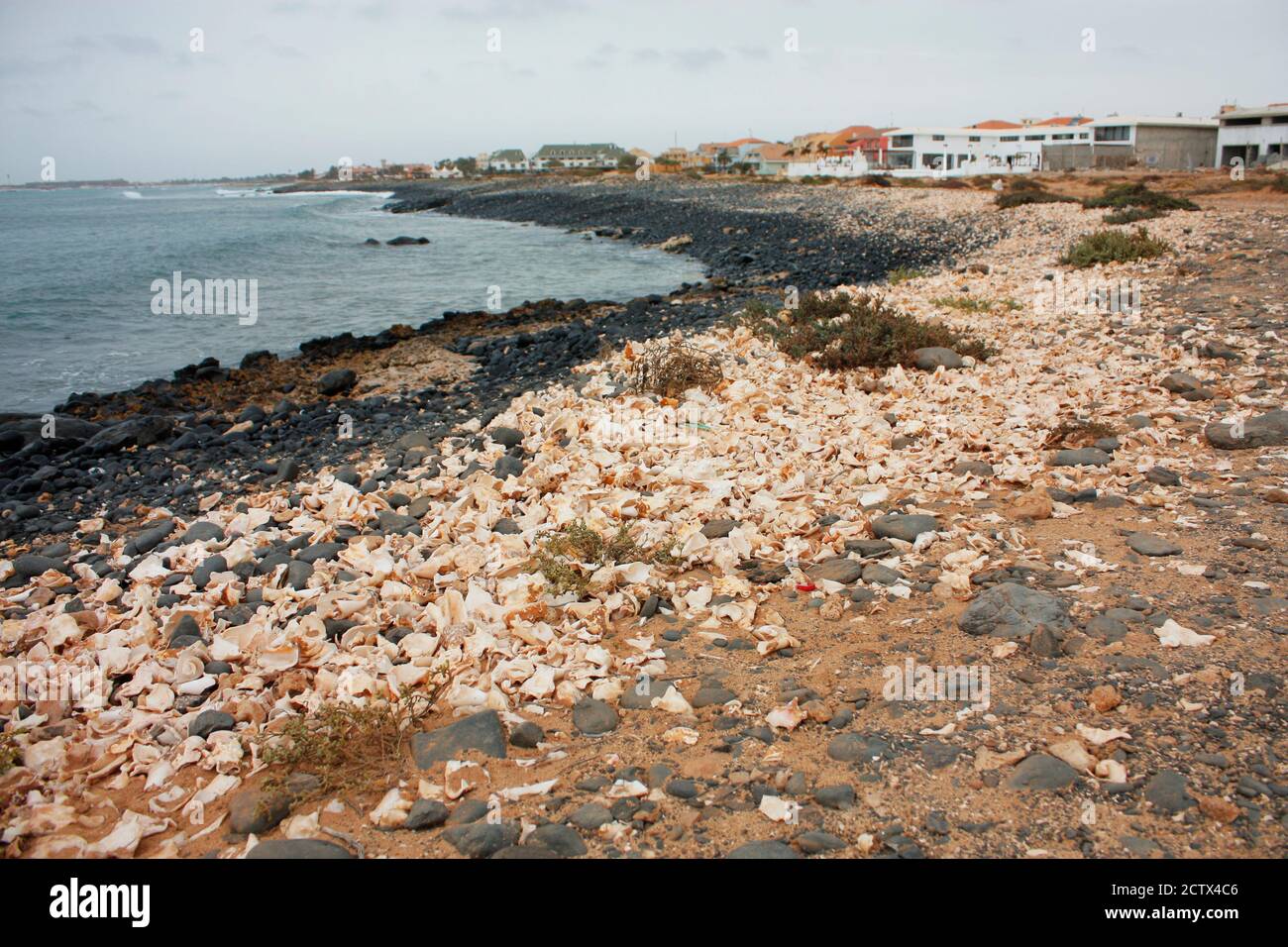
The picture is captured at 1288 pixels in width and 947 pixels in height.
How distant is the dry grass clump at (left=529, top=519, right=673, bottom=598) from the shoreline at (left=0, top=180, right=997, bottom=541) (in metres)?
4.34

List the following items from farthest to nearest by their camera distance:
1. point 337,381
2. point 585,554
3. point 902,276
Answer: point 902,276, point 337,381, point 585,554

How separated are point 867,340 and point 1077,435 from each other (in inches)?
133

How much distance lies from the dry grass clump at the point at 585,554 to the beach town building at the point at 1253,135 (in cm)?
5486

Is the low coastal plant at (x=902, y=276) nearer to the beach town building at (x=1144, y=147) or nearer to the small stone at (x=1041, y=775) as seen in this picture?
the small stone at (x=1041, y=775)

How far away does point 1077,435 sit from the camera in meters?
6.73

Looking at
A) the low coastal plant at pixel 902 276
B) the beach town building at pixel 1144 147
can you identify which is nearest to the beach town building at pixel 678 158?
the beach town building at pixel 1144 147

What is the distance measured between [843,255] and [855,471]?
1762 cm

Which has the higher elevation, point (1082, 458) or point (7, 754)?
point (1082, 458)

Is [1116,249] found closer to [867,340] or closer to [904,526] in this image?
[867,340]

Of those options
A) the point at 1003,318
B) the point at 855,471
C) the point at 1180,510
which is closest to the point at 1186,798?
the point at 1180,510

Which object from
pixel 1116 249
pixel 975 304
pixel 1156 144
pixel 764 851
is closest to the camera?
pixel 764 851

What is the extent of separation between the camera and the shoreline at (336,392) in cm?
873

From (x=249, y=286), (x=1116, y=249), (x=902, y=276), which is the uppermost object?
(x=249, y=286)

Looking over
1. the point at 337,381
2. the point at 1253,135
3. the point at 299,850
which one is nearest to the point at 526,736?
the point at 299,850
